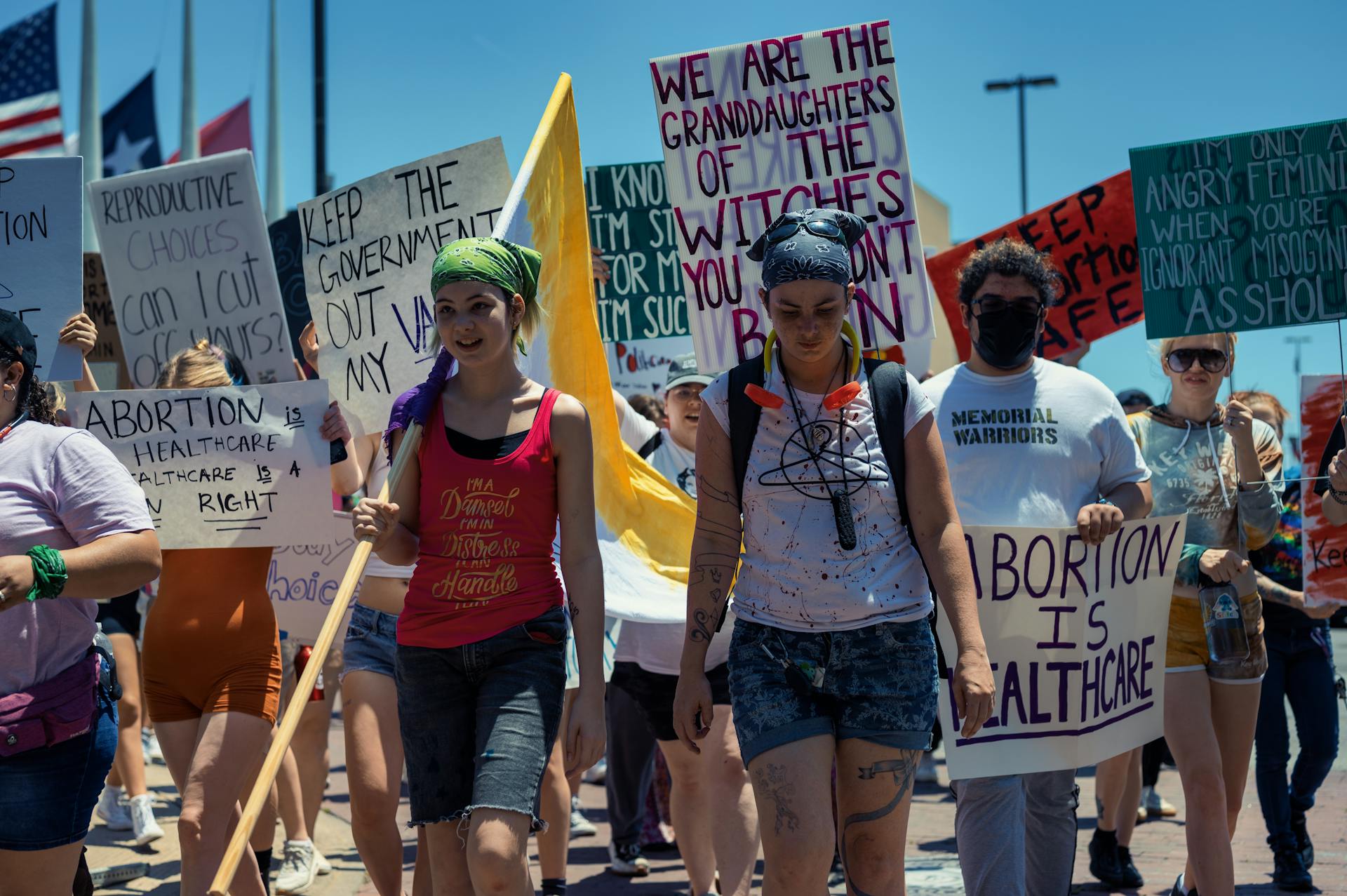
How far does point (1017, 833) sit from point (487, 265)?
228 cm

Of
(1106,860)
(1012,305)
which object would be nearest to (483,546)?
(1012,305)

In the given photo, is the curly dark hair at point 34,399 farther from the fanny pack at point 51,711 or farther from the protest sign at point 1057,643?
the protest sign at point 1057,643

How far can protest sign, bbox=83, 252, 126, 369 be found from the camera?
7695 millimetres

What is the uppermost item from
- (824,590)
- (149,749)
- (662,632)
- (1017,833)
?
(824,590)

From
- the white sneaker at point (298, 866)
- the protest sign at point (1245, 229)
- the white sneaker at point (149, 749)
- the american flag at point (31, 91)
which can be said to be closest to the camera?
the protest sign at point (1245, 229)

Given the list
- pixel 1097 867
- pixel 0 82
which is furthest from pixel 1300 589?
pixel 0 82

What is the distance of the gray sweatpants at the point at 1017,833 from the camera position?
4316 mm

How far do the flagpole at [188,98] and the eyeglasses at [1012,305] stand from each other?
1782 centimetres

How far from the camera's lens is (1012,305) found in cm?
461

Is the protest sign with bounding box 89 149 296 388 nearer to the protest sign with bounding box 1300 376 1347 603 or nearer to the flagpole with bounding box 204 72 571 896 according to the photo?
the flagpole with bounding box 204 72 571 896

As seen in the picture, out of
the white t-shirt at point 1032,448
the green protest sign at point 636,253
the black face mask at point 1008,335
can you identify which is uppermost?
the green protest sign at point 636,253

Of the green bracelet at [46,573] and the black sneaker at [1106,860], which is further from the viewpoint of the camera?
the black sneaker at [1106,860]

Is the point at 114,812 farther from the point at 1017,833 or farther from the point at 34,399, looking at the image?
the point at 1017,833

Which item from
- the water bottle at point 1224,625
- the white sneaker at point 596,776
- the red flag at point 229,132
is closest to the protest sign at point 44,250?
the water bottle at point 1224,625
